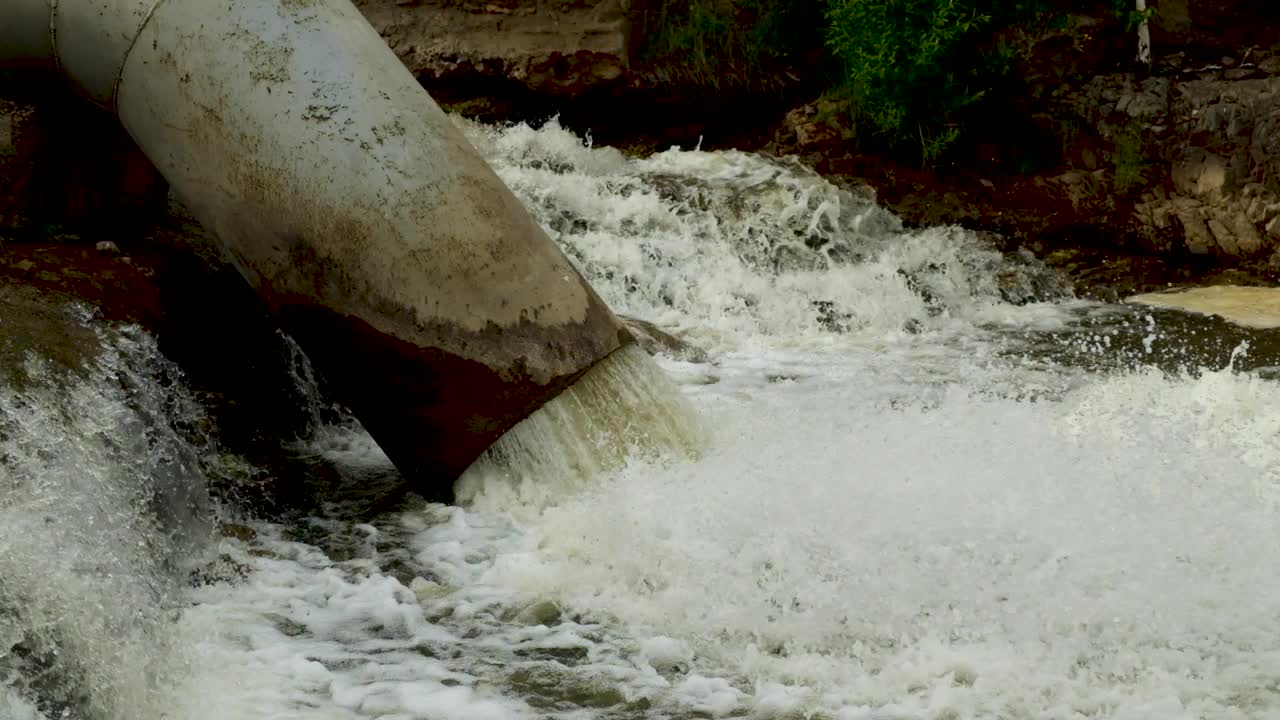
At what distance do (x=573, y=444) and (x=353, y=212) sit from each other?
1.02 metres

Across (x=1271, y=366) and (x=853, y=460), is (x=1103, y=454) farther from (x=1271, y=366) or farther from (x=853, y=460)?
(x=1271, y=366)

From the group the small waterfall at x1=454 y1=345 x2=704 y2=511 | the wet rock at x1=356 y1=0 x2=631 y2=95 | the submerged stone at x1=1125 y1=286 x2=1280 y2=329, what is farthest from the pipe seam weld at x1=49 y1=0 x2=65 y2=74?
the wet rock at x1=356 y1=0 x2=631 y2=95

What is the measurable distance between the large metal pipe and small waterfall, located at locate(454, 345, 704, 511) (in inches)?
2.6

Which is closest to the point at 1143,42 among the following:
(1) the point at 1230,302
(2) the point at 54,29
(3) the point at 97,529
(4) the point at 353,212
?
(1) the point at 1230,302

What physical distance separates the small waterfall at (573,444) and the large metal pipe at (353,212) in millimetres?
66

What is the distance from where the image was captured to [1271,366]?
6281 millimetres

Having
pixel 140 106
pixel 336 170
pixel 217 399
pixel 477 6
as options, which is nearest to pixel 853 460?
pixel 336 170

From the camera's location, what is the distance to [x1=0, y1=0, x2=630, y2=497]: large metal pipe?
15.0 feet

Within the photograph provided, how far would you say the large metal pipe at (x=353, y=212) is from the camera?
457 cm

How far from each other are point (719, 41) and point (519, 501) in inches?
245

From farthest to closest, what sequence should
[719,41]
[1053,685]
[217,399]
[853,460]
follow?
1. [719,41]
2. [217,399]
3. [853,460]
4. [1053,685]

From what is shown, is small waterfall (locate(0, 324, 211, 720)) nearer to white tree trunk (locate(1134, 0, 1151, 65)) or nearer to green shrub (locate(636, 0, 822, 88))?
green shrub (locate(636, 0, 822, 88))

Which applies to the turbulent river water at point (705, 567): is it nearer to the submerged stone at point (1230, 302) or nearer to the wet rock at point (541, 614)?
the wet rock at point (541, 614)

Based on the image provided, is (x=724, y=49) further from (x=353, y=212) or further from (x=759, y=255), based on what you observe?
(x=353, y=212)
